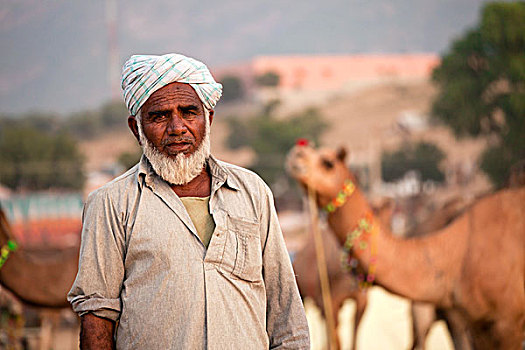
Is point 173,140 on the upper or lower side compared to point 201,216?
upper

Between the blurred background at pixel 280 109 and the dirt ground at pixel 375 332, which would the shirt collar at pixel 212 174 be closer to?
the blurred background at pixel 280 109

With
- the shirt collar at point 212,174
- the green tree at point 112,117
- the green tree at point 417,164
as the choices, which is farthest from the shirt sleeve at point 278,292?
the green tree at point 112,117

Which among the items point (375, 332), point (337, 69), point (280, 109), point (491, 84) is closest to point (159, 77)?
point (375, 332)

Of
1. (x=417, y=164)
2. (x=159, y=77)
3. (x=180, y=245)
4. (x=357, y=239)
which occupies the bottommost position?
(x=180, y=245)

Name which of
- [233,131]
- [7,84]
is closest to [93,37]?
[7,84]

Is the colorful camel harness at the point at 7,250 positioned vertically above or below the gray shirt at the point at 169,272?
above

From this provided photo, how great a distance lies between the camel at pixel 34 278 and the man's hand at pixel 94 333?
11.7 ft

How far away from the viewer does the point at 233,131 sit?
→ 67.9 meters

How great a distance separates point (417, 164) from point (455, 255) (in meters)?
43.2

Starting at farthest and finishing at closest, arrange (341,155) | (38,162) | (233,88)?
(233,88), (38,162), (341,155)

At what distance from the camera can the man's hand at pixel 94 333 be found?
2445 millimetres

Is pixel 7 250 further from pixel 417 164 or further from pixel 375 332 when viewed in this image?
pixel 417 164

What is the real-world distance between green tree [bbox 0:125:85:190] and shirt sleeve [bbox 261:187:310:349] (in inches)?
1811

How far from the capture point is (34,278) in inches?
243
